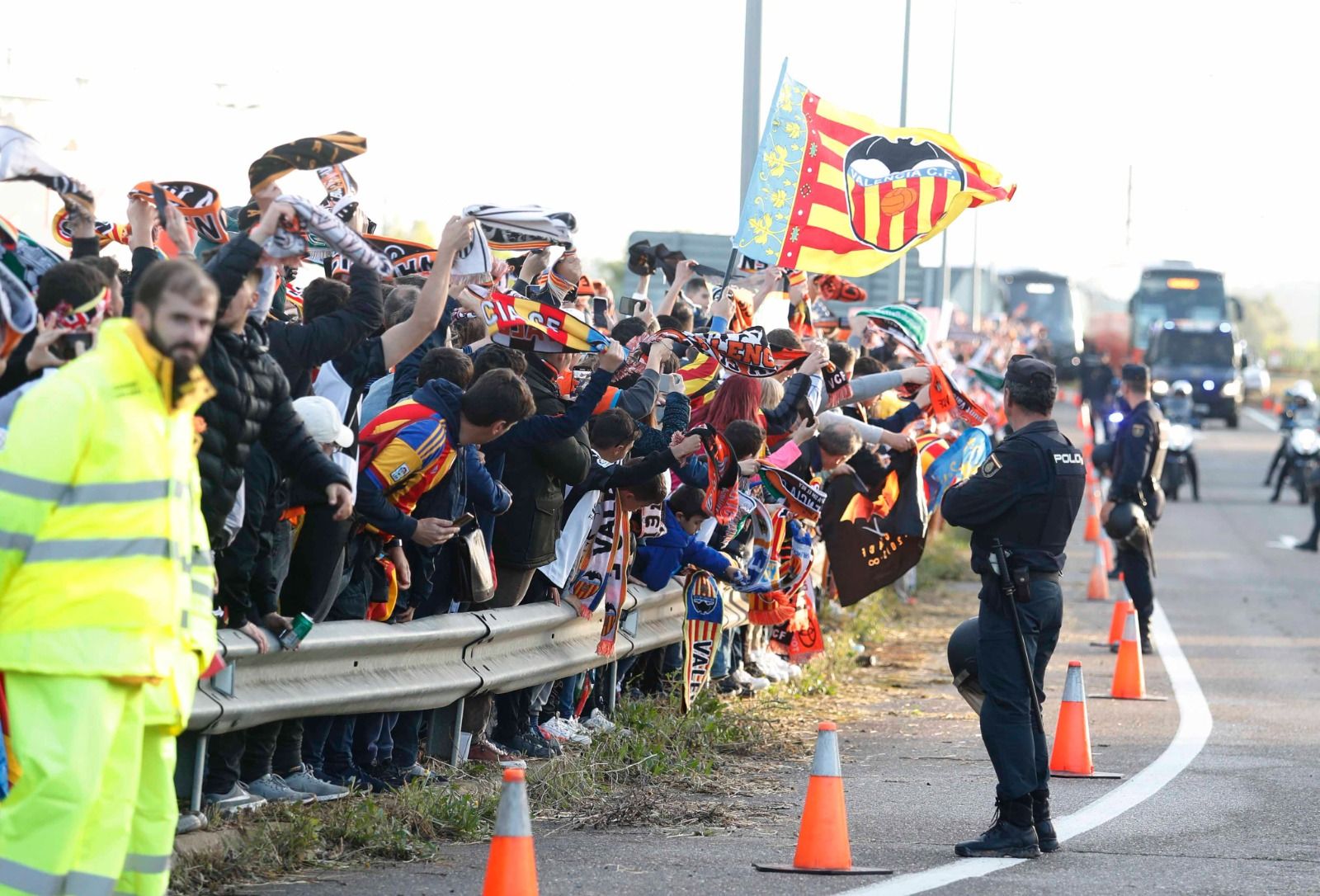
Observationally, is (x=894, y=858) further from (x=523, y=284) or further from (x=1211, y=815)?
(x=523, y=284)

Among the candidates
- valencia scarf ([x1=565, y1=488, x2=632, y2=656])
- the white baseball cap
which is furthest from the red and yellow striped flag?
the white baseball cap

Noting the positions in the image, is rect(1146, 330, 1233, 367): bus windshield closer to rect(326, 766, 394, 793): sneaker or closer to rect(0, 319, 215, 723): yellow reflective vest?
rect(326, 766, 394, 793): sneaker

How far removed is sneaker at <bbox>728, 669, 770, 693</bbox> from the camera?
12.4m

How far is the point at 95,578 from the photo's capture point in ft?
16.8

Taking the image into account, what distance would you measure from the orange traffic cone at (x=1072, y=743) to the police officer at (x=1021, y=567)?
155cm

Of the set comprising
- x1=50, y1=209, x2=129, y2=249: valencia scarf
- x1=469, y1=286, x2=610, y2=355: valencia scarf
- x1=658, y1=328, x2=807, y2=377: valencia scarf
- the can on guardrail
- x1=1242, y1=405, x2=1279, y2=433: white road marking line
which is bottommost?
x1=1242, y1=405, x2=1279, y2=433: white road marking line

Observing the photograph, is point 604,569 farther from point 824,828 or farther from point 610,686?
point 824,828

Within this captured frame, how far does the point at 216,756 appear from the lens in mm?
7355

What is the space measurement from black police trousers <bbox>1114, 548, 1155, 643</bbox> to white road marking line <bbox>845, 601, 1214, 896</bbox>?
0.38m

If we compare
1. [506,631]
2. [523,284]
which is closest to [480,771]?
[506,631]

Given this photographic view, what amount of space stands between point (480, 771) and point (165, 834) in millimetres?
3516

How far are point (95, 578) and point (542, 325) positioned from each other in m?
4.43

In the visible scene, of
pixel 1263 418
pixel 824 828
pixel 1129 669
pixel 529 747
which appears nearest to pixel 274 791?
pixel 824 828

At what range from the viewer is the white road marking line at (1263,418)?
214ft
